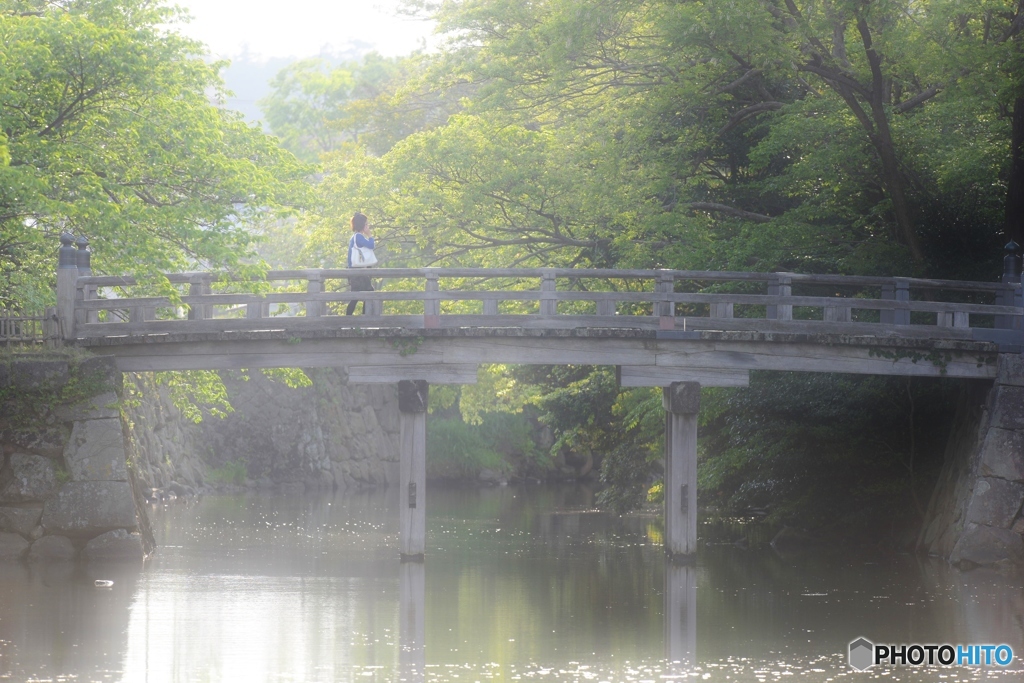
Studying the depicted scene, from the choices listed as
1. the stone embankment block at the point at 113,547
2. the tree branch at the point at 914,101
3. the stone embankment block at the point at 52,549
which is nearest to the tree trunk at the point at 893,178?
the tree branch at the point at 914,101

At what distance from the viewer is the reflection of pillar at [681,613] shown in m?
14.2

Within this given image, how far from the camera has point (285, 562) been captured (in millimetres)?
21000

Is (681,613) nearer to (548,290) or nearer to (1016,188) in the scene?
(548,290)

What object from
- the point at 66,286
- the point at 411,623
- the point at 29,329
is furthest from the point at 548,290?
the point at 29,329

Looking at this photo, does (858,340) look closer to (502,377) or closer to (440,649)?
(440,649)

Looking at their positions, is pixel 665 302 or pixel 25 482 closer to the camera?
pixel 25 482

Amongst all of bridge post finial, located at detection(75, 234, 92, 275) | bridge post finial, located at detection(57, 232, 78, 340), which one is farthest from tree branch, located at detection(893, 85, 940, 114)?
bridge post finial, located at detection(57, 232, 78, 340)

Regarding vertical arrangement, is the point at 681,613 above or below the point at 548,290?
below

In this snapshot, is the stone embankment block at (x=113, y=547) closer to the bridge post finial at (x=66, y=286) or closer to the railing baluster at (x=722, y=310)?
the bridge post finial at (x=66, y=286)

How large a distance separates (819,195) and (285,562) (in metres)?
11.5

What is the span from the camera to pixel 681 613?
16.5 metres

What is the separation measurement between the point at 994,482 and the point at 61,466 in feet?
42.9

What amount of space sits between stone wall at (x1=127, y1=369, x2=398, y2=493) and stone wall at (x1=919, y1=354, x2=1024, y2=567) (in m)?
21.2

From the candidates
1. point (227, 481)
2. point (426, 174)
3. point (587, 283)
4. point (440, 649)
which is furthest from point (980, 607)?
point (227, 481)
